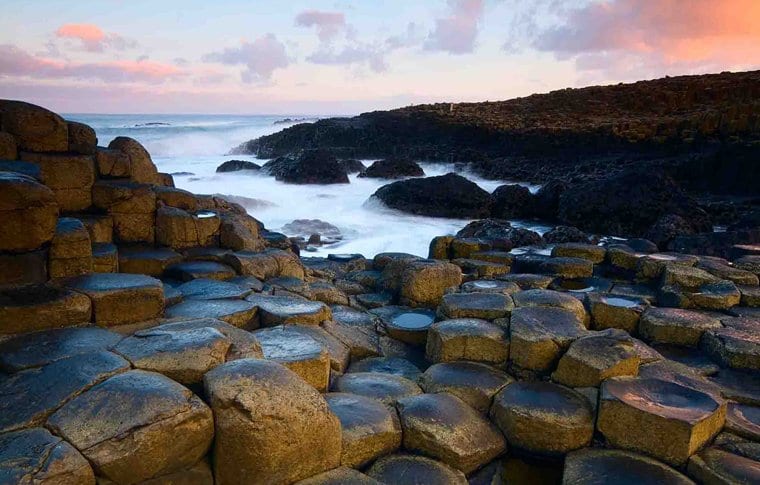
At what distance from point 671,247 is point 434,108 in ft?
106

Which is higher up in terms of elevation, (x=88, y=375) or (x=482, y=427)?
(x=88, y=375)

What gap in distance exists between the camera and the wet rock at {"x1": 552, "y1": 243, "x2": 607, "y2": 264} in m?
7.14

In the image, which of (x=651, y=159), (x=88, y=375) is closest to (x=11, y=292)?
(x=88, y=375)

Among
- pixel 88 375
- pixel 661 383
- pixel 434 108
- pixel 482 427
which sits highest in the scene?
pixel 434 108

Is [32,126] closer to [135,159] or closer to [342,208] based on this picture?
[135,159]

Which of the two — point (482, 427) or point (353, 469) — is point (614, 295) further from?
point (353, 469)

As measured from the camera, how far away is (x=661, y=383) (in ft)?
12.4

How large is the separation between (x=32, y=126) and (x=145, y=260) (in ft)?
5.34

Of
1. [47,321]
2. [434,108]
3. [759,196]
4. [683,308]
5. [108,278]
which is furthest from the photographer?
[434,108]

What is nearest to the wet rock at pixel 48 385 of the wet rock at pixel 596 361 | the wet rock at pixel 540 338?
the wet rock at pixel 540 338

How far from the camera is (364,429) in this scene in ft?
10.4

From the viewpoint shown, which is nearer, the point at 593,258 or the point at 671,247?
the point at 593,258

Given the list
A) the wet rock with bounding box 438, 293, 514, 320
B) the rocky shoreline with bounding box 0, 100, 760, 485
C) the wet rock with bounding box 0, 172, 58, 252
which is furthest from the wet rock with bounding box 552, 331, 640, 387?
the wet rock with bounding box 0, 172, 58, 252

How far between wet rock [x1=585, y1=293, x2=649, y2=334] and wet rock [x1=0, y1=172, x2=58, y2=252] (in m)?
4.82
